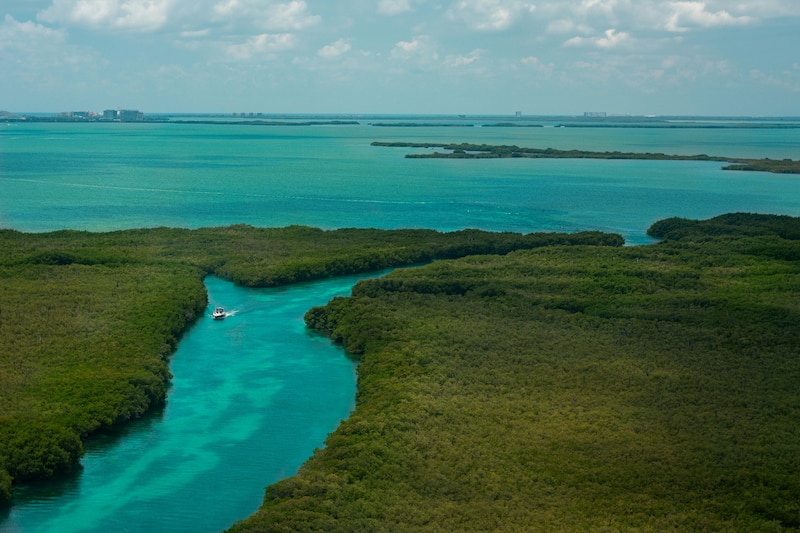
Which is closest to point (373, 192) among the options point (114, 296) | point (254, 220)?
point (254, 220)

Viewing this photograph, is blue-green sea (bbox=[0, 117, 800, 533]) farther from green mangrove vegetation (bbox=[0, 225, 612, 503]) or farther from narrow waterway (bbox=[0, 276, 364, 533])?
green mangrove vegetation (bbox=[0, 225, 612, 503])

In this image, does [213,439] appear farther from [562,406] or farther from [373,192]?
[373,192]

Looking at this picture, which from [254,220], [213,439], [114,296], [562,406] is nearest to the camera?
[562,406]

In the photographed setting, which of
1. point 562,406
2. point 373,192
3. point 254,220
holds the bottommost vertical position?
point 562,406

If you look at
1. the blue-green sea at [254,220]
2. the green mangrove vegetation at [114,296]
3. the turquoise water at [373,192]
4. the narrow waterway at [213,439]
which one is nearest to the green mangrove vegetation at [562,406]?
the narrow waterway at [213,439]

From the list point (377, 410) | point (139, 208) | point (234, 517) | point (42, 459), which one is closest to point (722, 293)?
point (377, 410)

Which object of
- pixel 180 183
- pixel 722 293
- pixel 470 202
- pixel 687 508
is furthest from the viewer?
pixel 180 183

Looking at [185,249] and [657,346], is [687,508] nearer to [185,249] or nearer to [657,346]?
[657,346]
